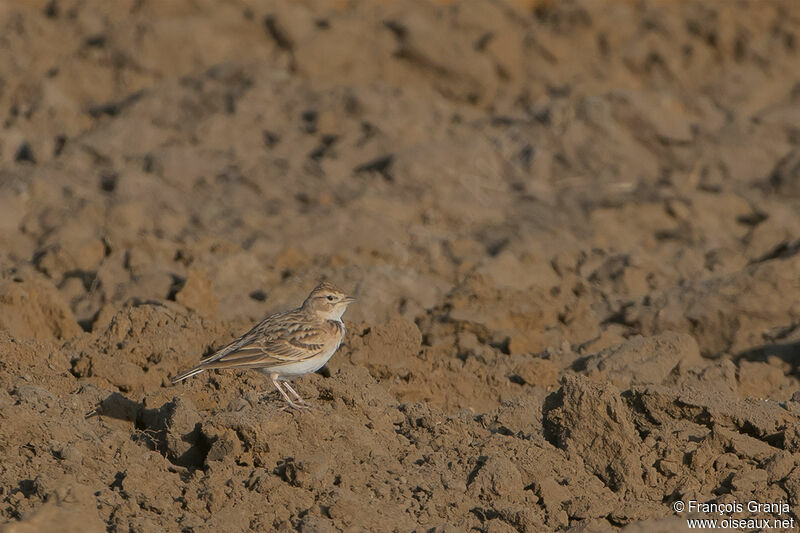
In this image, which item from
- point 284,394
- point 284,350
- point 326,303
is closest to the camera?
point 284,394

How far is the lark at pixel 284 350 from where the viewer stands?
6305mm

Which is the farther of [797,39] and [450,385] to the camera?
[797,39]

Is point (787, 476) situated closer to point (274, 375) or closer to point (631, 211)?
point (274, 375)

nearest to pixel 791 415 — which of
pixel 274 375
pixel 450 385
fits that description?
pixel 450 385

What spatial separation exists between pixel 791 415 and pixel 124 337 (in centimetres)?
400

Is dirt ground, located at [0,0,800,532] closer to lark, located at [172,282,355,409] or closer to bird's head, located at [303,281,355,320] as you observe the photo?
lark, located at [172,282,355,409]

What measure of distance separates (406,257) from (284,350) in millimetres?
4687

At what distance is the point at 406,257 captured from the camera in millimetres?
11016

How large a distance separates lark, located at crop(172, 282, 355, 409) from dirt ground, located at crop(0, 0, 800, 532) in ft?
0.53

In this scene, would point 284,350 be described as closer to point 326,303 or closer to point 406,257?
point 326,303

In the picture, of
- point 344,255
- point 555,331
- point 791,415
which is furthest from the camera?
point 344,255

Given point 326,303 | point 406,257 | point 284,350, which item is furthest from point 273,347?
point 406,257

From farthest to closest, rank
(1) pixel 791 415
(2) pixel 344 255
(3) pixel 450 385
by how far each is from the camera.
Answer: (2) pixel 344 255 → (3) pixel 450 385 → (1) pixel 791 415

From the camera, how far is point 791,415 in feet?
20.8
